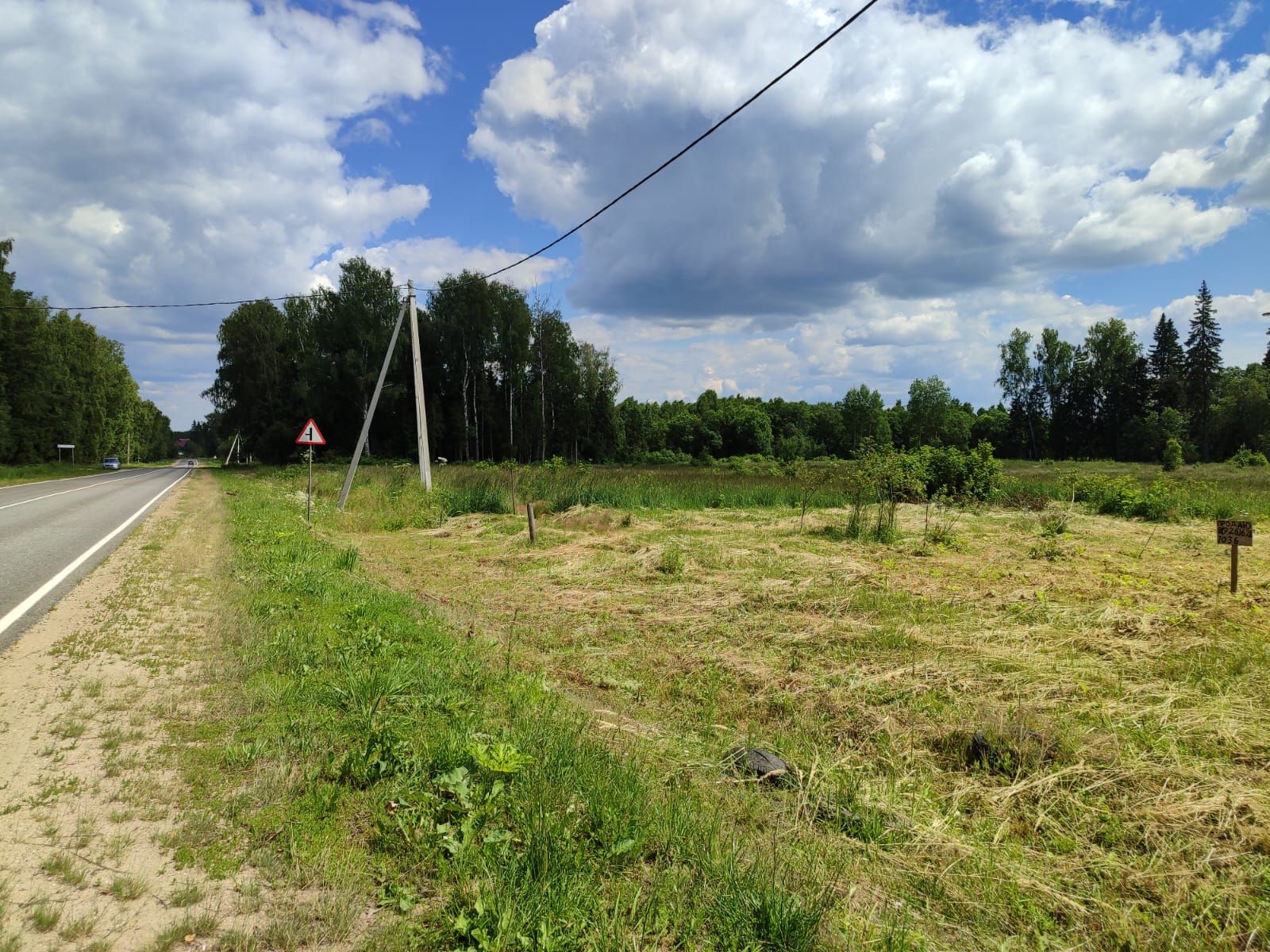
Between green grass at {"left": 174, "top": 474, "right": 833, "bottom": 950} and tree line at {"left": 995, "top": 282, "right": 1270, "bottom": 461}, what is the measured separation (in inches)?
2902

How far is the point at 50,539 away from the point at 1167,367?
88.9 m

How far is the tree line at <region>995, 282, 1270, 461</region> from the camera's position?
203 feet

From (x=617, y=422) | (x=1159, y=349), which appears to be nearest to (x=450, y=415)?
(x=617, y=422)

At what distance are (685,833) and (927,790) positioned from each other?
183cm

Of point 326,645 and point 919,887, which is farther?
point 326,645

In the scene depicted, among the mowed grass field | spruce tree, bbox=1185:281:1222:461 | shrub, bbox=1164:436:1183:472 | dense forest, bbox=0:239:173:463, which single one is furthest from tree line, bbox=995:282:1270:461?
dense forest, bbox=0:239:173:463

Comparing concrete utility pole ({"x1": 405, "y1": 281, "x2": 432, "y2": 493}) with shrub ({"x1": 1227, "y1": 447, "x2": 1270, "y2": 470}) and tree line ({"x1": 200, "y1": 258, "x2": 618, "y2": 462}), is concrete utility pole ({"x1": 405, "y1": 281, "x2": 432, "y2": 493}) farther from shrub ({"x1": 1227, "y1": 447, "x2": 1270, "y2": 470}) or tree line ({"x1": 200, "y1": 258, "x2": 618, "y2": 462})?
shrub ({"x1": 1227, "y1": 447, "x2": 1270, "y2": 470})

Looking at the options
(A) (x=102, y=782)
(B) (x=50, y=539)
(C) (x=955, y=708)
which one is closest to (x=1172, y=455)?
(C) (x=955, y=708)

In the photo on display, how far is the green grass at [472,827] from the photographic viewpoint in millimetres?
2535

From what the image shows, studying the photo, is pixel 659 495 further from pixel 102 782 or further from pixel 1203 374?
pixel 1203 374

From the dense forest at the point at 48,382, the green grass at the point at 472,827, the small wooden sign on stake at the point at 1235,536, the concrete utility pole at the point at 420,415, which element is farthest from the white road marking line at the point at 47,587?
the dense forest at the point at 48,382

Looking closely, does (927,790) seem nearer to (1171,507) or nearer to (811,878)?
(811,878)

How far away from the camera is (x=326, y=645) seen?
18.9ft

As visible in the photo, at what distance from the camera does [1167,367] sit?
70.0 m
